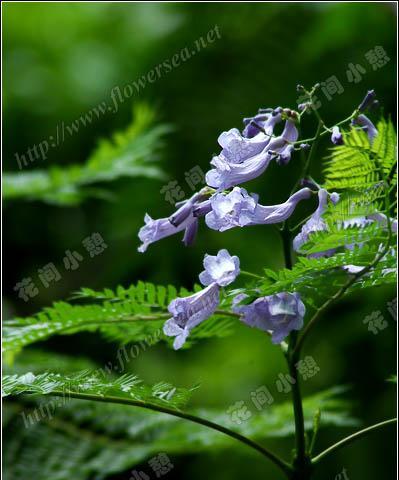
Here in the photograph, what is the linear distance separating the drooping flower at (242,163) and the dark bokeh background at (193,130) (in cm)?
177

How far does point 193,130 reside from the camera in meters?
3.72

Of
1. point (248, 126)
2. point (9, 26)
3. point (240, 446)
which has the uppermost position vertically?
point (9, 26)

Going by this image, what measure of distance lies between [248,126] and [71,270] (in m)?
2.74

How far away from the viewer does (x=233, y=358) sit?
340 centimetres

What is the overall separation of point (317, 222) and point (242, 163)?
144mm

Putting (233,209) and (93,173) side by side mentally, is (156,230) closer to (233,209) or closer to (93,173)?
(233,209)

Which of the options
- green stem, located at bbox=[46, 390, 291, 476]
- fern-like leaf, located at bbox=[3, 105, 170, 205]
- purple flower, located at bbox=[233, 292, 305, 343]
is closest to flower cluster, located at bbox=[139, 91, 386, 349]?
purple flower, located at bbox=[233, 292, 305, 343]

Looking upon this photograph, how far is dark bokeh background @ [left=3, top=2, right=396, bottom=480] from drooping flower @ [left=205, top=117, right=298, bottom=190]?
177 centimetres

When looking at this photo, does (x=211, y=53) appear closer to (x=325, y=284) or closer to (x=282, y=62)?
(x=282, y=62)

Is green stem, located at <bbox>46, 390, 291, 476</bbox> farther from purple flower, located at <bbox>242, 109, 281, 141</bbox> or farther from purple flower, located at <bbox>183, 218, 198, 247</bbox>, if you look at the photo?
purple flower, located at <bbox>242, 109, 281, 141</bbox>

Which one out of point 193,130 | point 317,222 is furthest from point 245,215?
point 193,130

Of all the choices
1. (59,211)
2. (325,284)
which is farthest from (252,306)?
(59,211)

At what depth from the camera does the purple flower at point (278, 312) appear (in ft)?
3.41

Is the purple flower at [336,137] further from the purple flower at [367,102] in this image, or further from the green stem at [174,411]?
the green stem at [174,411]
